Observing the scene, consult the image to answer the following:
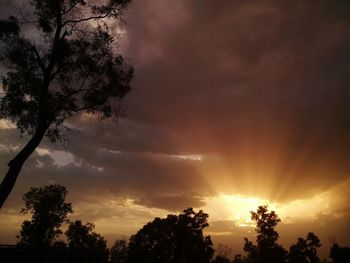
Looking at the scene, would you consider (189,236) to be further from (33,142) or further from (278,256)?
(33,142)

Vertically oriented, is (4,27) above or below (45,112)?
above

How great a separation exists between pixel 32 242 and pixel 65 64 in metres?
60.6

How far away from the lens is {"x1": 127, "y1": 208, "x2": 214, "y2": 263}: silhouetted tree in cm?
7819

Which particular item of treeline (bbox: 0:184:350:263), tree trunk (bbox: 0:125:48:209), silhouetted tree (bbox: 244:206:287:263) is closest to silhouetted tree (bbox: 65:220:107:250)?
treeline (bbox: 0:184:350:263)

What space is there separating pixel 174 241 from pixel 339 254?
3643cm

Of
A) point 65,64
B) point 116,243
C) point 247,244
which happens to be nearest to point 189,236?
point 247,244

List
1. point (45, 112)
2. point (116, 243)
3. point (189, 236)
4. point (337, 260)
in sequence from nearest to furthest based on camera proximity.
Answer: point (45, 112)
point (337, 260)
point (189, 236)
point (116, 243)

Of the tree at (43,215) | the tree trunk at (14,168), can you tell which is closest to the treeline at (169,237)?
the tree at (43,215)

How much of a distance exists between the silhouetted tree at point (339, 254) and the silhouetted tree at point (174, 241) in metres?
26.7

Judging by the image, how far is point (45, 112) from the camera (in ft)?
65.1

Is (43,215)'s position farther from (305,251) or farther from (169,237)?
(305,251)

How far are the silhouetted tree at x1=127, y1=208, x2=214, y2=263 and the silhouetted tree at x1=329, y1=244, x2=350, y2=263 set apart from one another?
2674 cm

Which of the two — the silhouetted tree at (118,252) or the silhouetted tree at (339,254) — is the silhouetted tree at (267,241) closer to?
the silhouetted tree at (339,254)

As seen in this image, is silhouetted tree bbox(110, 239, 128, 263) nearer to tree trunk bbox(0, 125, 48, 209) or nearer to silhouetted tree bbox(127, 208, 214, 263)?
silhouetted tree bbox(127, 208, 214, 263)
